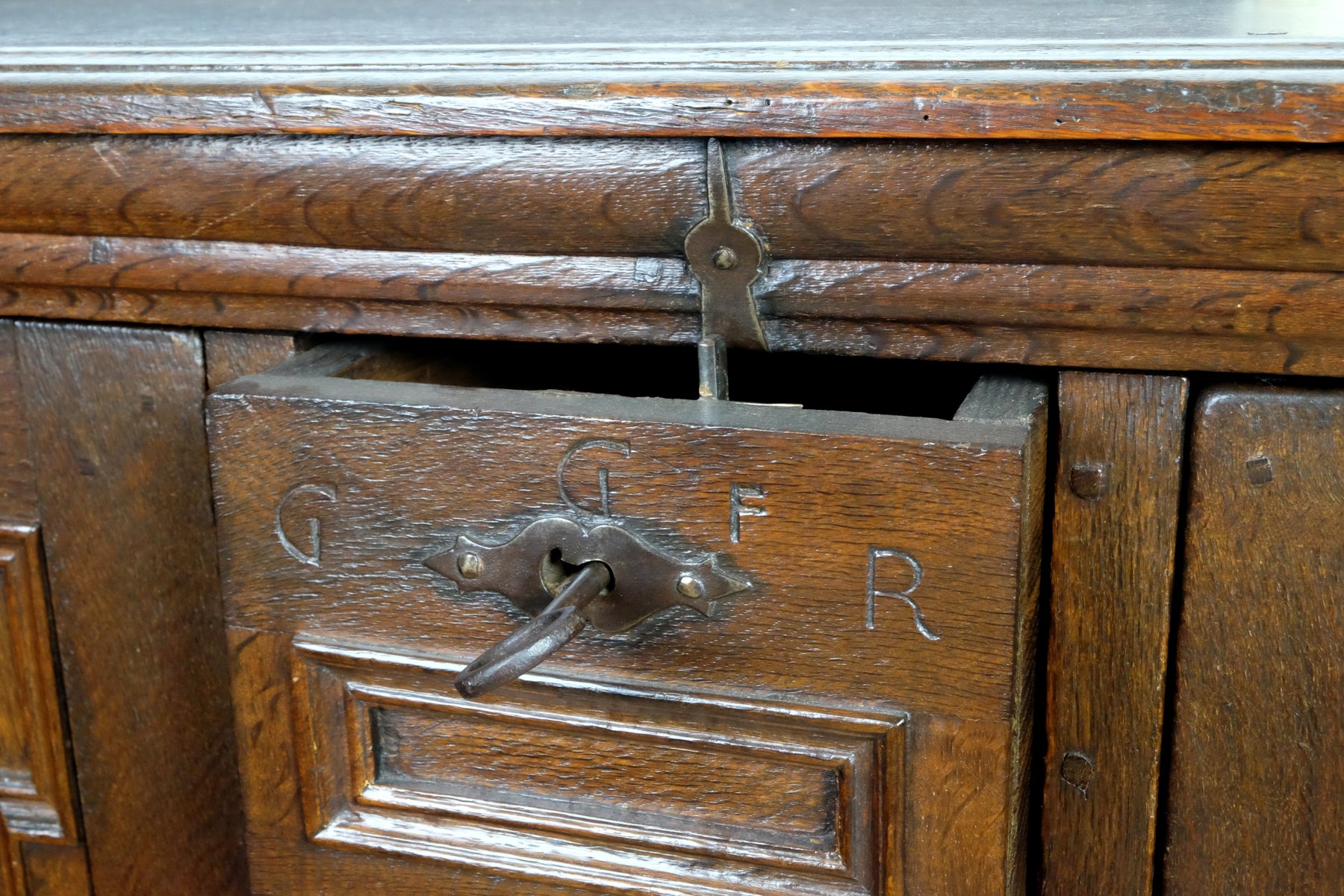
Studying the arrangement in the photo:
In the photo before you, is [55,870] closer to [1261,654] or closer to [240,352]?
[240,352]

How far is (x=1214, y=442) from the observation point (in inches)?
21.5

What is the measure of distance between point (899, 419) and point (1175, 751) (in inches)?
8.0

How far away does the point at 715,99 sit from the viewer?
21.1 inches

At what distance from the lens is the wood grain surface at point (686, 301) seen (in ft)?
1.73

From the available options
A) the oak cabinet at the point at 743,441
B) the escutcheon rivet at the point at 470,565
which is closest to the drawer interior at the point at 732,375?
the oak cabinet at the point at 743,441

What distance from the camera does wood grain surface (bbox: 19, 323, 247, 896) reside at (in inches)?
26.8

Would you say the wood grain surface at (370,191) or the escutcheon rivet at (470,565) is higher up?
the wood grain surface at (370,191)

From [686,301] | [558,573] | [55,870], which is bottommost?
[55,870]

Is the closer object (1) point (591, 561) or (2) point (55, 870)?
(1) point (591, 561)

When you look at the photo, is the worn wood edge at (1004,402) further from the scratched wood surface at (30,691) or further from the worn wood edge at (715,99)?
the scratched wood surface at (30,691)

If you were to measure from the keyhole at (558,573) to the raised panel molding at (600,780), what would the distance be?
0.15ft

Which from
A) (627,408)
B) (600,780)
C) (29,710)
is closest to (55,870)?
(29,710)

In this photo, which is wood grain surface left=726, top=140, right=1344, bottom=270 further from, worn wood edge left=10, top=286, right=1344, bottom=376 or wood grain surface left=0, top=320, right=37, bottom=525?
wood grain surface left=0, top=320, right=37, bottom=525

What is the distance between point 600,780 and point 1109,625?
227 mm
